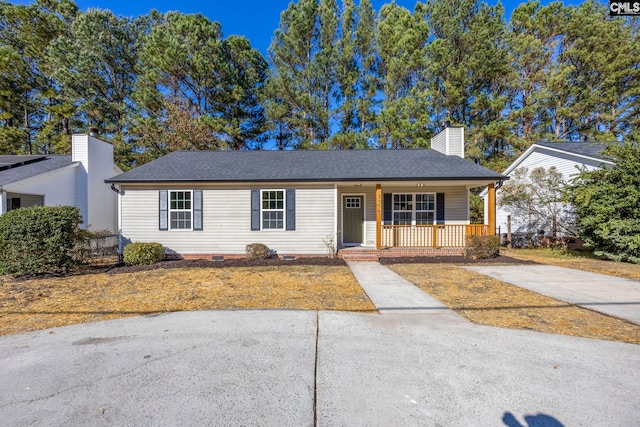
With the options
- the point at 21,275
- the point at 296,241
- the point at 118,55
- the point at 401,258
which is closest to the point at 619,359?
the point at 401,258

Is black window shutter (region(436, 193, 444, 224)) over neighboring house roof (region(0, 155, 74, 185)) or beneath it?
beneath

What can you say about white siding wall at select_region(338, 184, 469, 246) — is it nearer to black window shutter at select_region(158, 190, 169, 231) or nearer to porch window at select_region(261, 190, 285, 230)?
porch window at select_region(261, 190, 285, 230)

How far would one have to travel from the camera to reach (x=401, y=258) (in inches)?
363

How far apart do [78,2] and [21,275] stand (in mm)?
22949

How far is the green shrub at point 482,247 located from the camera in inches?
364

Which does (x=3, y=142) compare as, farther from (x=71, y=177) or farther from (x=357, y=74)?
(x=357, y=74)

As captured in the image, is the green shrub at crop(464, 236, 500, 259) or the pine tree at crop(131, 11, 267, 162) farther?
the pine tree at crop(131, 11, 267, 162)

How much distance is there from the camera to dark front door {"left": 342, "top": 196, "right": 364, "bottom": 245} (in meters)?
11.0

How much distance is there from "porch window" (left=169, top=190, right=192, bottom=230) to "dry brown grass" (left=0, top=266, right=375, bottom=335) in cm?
228

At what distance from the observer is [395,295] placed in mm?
5297

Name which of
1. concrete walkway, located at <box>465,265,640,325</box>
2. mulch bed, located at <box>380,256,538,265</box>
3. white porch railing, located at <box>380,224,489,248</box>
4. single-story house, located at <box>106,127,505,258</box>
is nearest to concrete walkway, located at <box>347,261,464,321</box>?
mulch bed, located at <box>380,256,538,265</box>

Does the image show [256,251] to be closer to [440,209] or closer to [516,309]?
[440,209]

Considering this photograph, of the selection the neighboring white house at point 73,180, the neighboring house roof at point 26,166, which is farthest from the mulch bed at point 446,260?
the neighboring house roof at point 26,166

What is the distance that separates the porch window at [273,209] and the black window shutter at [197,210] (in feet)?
7.20
